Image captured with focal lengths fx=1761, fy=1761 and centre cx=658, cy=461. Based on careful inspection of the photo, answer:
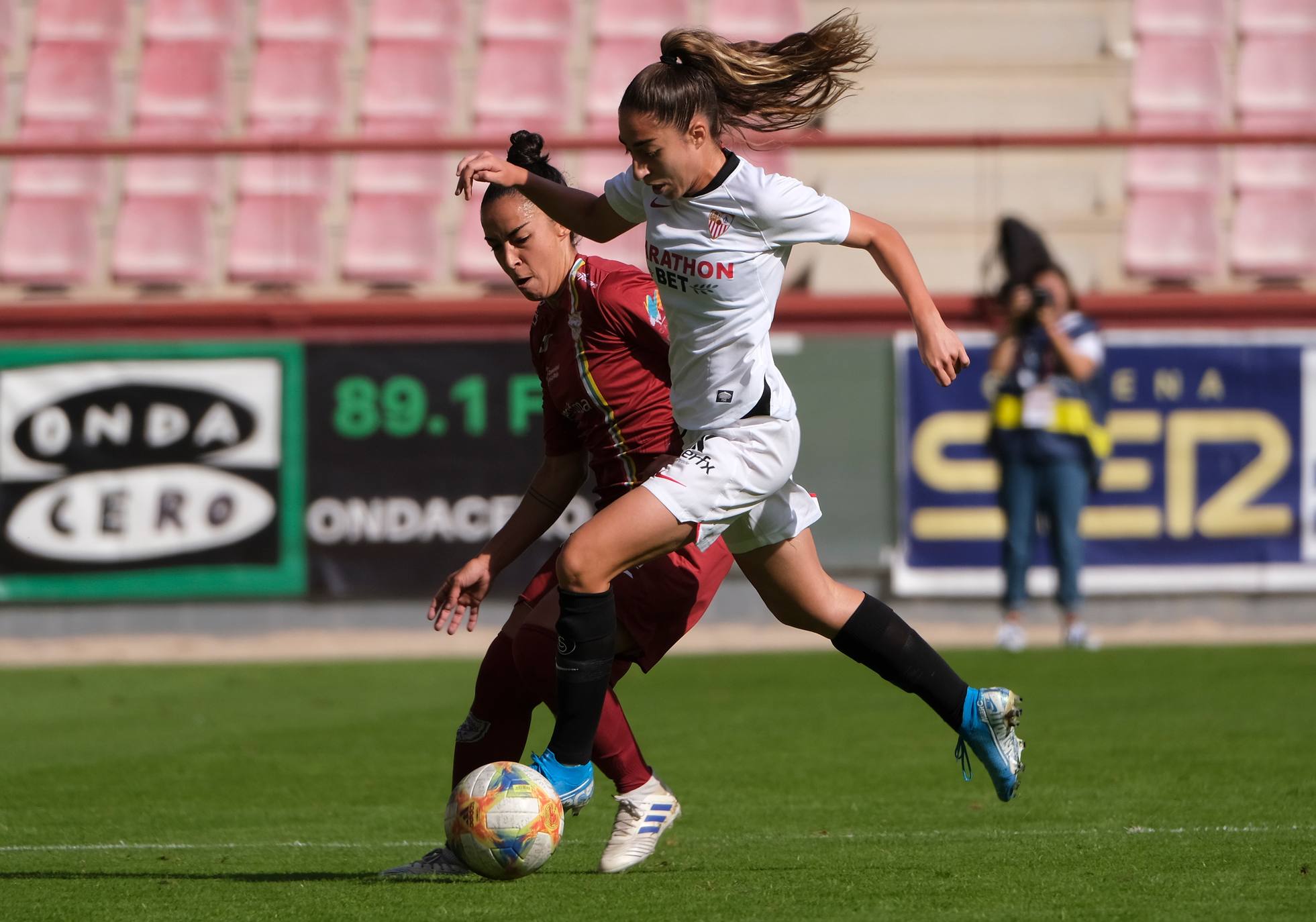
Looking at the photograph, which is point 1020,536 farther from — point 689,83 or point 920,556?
point 689,83

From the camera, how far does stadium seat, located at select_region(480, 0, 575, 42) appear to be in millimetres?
14586

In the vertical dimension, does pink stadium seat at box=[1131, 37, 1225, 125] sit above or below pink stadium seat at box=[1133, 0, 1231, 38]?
below

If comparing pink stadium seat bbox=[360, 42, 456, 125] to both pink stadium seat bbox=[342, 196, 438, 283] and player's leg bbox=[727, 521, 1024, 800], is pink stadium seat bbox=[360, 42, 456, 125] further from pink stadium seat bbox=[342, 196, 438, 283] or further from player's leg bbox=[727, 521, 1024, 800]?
player's leg bbox=[727, 521, 1024, 800]

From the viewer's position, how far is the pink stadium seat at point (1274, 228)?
39.3 feet

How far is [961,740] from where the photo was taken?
4.76 meters

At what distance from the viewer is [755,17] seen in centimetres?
1449

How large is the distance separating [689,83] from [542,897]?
78.6 inches

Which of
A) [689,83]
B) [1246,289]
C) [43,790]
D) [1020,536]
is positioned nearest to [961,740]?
[689,83]

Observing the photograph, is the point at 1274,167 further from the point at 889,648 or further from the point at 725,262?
the point at 725,262

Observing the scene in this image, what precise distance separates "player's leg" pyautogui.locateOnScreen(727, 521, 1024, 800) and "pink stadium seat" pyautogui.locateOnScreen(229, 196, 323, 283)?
7375 millimetres

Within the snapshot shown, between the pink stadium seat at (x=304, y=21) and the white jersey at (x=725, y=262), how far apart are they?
431 inches

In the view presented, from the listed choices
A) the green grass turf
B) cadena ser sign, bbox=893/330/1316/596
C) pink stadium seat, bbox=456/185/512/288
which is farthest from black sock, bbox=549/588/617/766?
pink stadium seat, bbox=456/185/512/288

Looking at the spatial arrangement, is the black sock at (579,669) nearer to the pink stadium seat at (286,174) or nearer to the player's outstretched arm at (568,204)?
the player's outstretched arm at (568,204)

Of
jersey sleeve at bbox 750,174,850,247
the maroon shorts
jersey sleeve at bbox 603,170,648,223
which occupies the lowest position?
the maroon shorts
